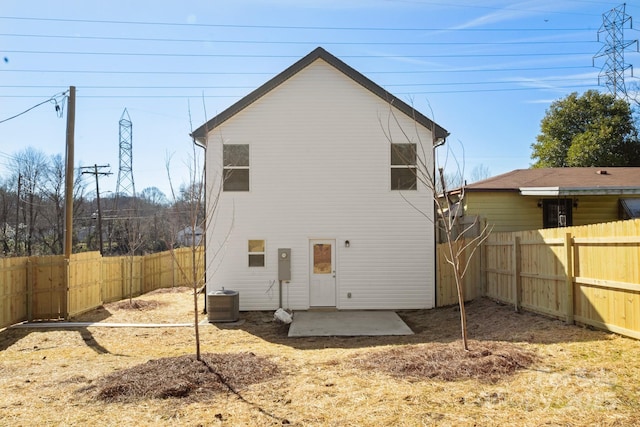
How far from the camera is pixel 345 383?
20.1 feet

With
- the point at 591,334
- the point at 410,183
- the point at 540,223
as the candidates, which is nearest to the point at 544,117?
the point at 540,223

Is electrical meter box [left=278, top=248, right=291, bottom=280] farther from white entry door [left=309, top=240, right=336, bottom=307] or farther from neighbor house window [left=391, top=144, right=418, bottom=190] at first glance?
neighbor house window [left=391, top=144, right=418, bottom=190]

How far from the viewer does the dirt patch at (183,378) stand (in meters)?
5.88

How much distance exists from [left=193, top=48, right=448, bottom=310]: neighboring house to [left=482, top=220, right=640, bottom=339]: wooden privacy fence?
298 cm

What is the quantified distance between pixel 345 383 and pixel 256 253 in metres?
7.71

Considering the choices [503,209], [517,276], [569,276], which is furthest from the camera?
[503,209]

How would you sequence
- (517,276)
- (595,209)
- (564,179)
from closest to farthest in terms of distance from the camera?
(517,276) → (595,209) → (564,179)

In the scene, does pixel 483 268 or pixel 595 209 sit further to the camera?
pixel 595 209

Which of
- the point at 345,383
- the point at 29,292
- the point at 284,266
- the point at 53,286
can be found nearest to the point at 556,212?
the point at 284,266

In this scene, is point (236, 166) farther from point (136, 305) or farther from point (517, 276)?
point (517, 276)

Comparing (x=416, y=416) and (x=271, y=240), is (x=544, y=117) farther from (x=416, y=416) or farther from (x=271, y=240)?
(x=416, y=416)

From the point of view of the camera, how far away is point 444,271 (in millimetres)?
13703

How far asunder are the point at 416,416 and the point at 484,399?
892 millimetres

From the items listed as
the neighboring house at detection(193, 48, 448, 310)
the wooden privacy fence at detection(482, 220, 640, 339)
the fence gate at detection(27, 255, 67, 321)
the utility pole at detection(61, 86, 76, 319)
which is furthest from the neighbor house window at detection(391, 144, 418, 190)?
the fence gate at detection(27, 255, 67, 321)
